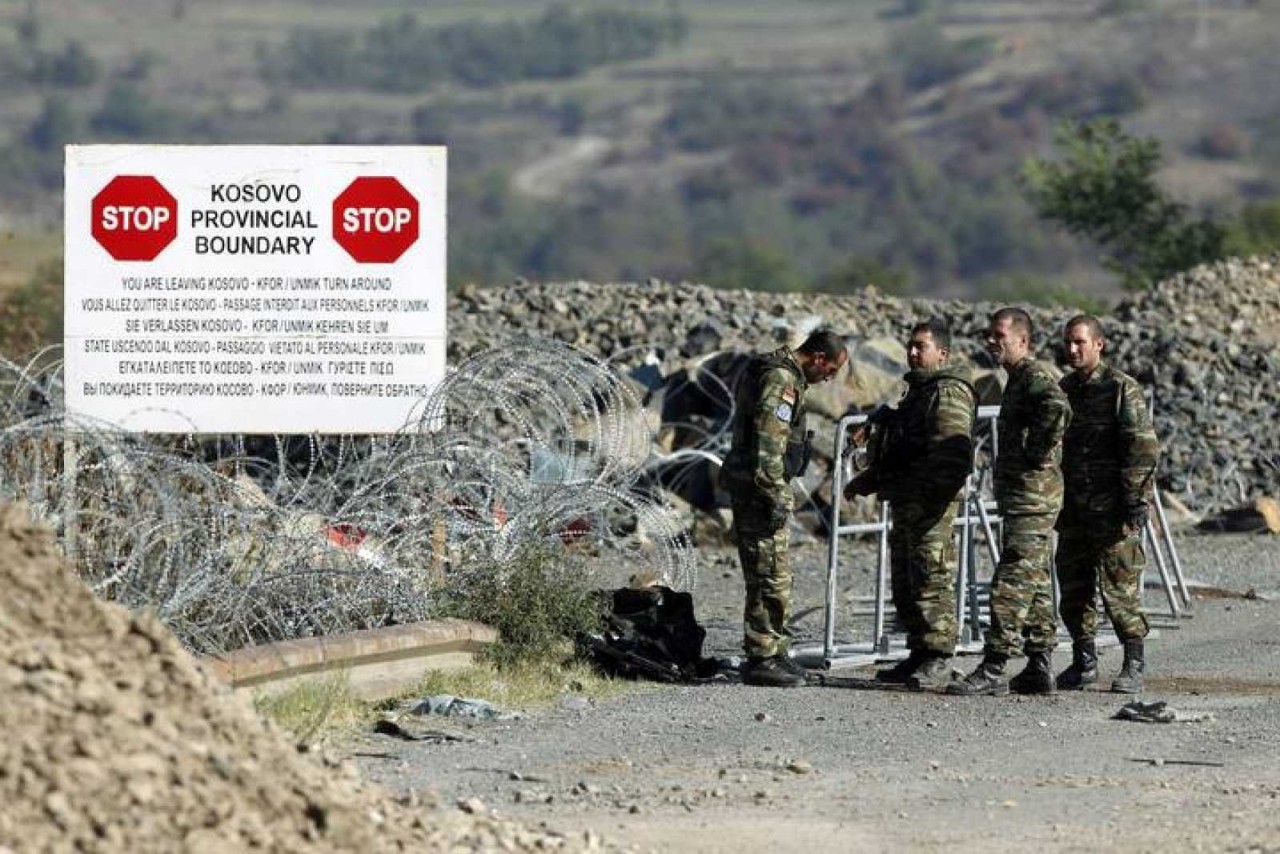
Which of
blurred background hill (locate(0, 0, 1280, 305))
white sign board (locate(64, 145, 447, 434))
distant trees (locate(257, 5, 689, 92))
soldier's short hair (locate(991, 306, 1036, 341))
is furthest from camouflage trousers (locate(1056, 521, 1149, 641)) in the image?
distant trees (locate(257, 5, 689, 92))

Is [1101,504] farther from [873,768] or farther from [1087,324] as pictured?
[873,768]

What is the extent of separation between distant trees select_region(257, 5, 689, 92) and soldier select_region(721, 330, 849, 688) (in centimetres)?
16519

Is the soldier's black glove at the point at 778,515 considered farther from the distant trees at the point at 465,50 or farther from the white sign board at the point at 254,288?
the distant trees at the point at 465,50

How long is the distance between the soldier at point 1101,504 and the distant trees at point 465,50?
165m

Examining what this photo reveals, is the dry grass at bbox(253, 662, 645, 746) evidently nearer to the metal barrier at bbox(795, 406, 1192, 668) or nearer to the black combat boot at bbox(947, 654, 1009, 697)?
the metal barrier at bbox(795, 406, 1192, 668)

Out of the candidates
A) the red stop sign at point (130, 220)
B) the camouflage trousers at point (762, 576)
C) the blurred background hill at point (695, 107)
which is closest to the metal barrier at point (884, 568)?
the camouflage trousers at point (762, 576)

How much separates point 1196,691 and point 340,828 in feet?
19.9

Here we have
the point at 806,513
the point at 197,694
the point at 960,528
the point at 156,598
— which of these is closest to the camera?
the point at 197,694

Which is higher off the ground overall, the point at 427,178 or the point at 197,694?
the point at 427,178

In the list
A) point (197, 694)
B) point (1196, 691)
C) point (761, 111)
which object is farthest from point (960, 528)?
point (761, 111)

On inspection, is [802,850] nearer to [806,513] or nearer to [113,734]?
[113,734]

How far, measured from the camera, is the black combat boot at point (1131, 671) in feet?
39.9

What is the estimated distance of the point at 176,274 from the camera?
13.9m

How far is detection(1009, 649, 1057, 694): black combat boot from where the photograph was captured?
1211 cm
